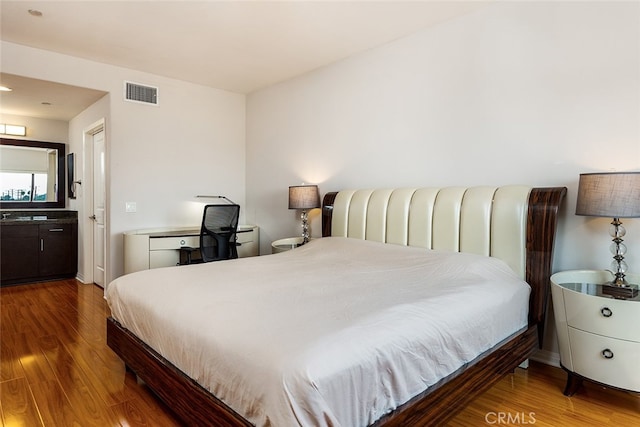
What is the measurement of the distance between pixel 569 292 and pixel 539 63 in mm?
1559

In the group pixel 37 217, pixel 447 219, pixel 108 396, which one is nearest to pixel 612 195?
pixel 447 219

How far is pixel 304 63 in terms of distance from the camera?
3926mm

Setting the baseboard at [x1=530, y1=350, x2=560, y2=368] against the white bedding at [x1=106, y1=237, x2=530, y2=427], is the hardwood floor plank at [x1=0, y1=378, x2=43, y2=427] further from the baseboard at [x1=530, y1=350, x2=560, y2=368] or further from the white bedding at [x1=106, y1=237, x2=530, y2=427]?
the baseboard at [x1=530, y1=350, x2=560, y2=368]

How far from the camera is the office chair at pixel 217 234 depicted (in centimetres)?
376

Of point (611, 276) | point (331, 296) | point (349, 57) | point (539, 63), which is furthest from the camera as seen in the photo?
point (349, 57)

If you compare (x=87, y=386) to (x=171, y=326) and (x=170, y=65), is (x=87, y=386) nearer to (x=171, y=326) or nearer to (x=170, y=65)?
(x=171, y=326)

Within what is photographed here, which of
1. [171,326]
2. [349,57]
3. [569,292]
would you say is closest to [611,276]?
[569,292]

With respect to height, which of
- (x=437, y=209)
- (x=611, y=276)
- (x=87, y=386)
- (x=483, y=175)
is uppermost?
(x=483, y=175)

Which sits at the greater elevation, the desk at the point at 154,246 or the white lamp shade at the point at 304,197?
the white lamp shade at the point at 304,197

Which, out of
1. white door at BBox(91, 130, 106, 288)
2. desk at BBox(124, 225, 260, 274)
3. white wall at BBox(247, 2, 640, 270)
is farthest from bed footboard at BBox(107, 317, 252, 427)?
white door at BBox(91, 130, 106, 288)

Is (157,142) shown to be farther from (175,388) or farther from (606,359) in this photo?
(606,359)

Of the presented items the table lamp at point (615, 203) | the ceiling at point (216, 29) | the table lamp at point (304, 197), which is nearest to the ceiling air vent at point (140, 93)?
the ceiling at point (216, 29)

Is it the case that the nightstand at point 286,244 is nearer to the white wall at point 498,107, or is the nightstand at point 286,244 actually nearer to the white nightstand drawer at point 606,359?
the white wall at point 498,107

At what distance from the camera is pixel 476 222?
2.58m
